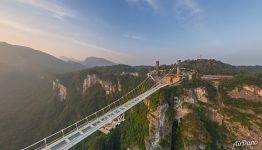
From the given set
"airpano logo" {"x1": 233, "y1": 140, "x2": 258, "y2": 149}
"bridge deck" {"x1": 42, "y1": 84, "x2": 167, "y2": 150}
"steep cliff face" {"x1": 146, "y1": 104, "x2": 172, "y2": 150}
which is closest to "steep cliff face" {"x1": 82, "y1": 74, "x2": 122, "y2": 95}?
"steep cliff face" {"x1": 146, "y1": 104, "x2": 172, "y2": 150}

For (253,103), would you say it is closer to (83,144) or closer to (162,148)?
(162,148)

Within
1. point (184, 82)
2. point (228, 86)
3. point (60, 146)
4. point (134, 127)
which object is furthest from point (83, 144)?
point (60, 146)

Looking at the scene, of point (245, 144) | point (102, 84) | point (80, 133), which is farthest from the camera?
point (102, 84)

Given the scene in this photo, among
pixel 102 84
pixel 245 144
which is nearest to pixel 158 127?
pixel 245 144

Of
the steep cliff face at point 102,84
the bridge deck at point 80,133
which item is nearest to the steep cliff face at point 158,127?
the bridge deck at point 80,133

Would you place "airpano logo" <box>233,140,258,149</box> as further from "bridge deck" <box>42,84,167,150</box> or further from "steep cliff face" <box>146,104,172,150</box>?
"bridge deck" <box>42,84,167,150</box>

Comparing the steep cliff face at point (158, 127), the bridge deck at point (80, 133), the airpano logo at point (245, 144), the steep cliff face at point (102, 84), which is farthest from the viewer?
the steep cliff face at point (102, 84)

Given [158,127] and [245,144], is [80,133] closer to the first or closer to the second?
[158,127]

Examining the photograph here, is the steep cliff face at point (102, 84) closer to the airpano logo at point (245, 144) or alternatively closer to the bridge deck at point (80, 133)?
the bridge deck at point (80, 133)
